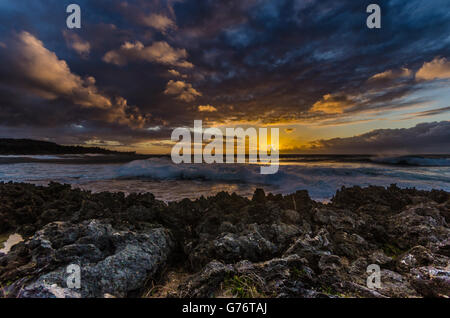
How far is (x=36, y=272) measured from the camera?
254 centimetres

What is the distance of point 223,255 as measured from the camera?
3.15 metres

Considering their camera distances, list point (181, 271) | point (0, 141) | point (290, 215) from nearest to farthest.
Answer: point (181, 271) < point (290, 215) < point (0, 141)

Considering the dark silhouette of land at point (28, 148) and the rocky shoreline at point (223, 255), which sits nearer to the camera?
the rocky shoreline at point (223, 255)

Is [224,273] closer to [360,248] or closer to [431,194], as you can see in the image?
[360,248]

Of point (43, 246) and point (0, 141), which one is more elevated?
point (0, 141)

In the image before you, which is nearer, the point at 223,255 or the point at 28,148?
the point at 223,255

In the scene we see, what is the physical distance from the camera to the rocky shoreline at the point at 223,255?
7.97 feet

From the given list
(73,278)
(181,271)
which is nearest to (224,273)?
(181,271)

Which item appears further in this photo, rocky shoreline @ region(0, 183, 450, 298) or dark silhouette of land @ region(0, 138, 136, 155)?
dark silhouette of land @ region(0, 138, 136, 155)

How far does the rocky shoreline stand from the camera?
2.43 m
